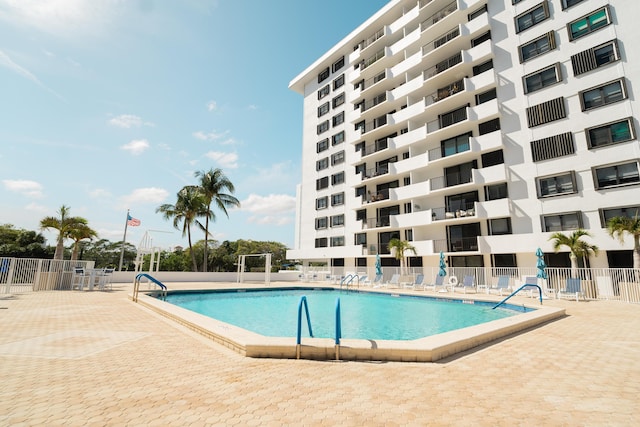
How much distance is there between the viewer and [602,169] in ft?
58.2

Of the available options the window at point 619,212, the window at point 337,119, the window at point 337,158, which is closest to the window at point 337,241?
the window at point 337,158

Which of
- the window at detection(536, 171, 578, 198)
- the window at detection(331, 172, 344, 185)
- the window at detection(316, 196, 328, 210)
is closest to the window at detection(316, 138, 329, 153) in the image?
the window at detection(331, 172, 344, 185)

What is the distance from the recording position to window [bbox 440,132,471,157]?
2433 cm

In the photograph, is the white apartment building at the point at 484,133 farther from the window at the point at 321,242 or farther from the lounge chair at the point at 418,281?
the lounge chair at the point at 418,281

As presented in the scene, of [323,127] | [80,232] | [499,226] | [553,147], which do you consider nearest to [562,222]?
[499,226]

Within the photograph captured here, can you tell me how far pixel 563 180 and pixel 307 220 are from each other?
26119 mm

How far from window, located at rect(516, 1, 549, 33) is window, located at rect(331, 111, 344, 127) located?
19.1 meters

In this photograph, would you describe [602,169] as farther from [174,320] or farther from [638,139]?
[174,320]

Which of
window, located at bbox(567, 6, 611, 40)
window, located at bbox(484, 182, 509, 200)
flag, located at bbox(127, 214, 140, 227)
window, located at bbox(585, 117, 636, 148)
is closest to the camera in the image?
window, located at bbox(585, 117, 636, 148)

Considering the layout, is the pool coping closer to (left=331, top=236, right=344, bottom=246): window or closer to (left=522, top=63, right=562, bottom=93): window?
(left=522, top=63, right=562, bottom=93): window

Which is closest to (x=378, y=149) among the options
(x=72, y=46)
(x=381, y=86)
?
(x=381, y=86)

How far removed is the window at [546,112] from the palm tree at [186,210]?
31868mm

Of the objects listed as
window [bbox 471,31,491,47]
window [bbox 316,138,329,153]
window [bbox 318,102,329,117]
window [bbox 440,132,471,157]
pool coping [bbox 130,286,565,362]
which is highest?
window [bbox 318,102,329,117]

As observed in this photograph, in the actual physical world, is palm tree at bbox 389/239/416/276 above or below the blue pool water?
above
